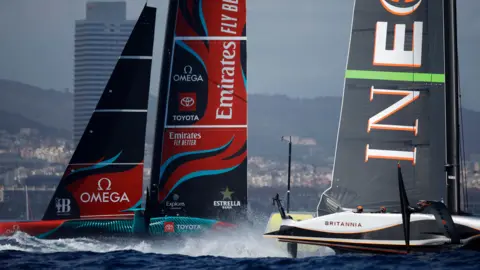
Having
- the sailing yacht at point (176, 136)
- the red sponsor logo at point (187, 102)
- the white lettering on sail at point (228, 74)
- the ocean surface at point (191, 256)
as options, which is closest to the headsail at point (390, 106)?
the ocean surface at point (191, 256)

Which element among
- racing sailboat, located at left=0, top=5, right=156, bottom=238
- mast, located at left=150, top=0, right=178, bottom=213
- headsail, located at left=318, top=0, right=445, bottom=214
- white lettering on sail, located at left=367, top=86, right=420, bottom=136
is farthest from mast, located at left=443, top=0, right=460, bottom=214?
racing sailboat, located at left=0, top=5, right=156, bottom=238

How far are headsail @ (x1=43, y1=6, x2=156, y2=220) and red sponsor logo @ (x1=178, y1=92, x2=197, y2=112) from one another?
0.87 meters

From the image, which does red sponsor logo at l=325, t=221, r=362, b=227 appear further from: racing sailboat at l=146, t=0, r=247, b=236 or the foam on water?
racing sailboat at l=146, t=0, r=247, b=236

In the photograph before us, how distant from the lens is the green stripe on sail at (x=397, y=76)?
2142 cm

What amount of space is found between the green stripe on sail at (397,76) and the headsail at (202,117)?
16.8ft

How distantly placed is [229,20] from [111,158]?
182 inches

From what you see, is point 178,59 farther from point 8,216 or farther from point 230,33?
point 8,216

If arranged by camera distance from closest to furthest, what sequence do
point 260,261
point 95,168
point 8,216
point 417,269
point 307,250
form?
point 417,269 < point 260,261 < point 307,250 < point 95,168 < point 8,216

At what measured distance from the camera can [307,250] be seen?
76.3 feet

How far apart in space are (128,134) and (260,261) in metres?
6.32

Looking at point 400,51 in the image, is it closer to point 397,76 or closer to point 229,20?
point 397,76

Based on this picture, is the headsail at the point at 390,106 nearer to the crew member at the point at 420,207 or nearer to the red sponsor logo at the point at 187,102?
the crew member at the point at 420,207

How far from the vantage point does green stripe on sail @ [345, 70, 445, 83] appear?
21.4 m

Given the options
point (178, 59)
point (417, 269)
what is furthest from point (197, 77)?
point (417, 269)
